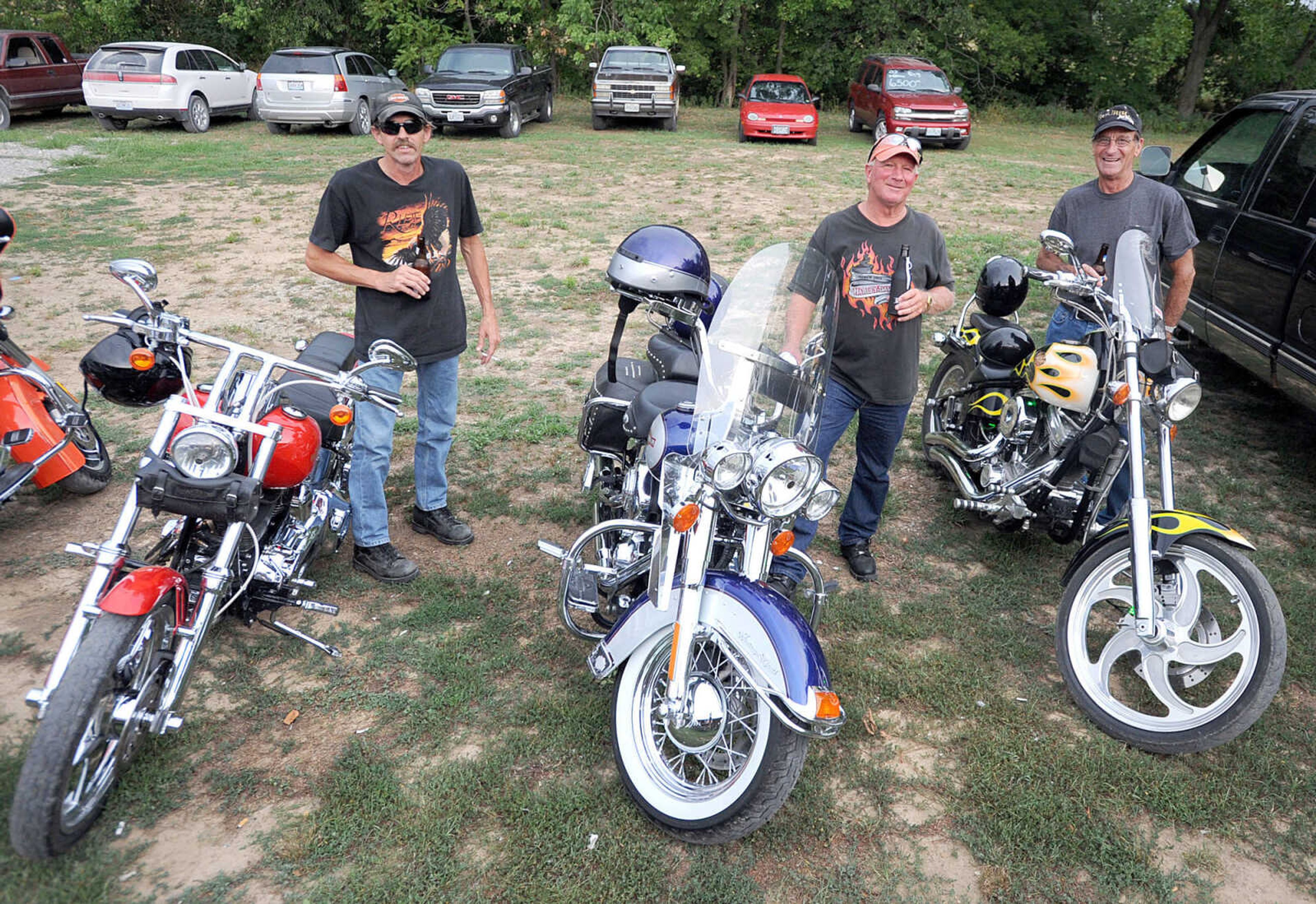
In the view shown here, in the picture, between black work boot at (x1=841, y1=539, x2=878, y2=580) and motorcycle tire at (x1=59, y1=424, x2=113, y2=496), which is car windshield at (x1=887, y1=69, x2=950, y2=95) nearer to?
black work boot at (x1=841, y1=539, x2=878, y2=580)

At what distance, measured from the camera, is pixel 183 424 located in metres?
2.98

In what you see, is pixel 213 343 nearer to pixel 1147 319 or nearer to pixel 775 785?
pixel 775 785

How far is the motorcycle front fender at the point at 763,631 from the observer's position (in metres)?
2.39

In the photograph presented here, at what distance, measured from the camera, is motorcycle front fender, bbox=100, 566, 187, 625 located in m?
2.46

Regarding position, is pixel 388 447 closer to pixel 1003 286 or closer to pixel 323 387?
pixel 323 387

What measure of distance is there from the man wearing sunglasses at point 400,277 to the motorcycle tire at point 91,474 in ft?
5.15

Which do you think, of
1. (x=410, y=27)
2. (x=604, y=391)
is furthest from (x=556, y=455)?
(x=410, y=27)

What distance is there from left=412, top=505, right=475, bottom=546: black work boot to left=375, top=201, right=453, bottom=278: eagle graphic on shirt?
1.20 m

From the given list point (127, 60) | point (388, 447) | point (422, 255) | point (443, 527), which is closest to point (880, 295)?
point (422, 255)

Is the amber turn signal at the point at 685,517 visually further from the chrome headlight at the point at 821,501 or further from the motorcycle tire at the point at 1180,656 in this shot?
the motorcycle tire at the point at 1180,656

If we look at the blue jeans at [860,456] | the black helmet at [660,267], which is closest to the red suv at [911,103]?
the blue jeans at [860,456]

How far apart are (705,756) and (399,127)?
2.58 meters

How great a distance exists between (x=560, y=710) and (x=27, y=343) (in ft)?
17.8

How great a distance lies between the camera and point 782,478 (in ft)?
7.95
